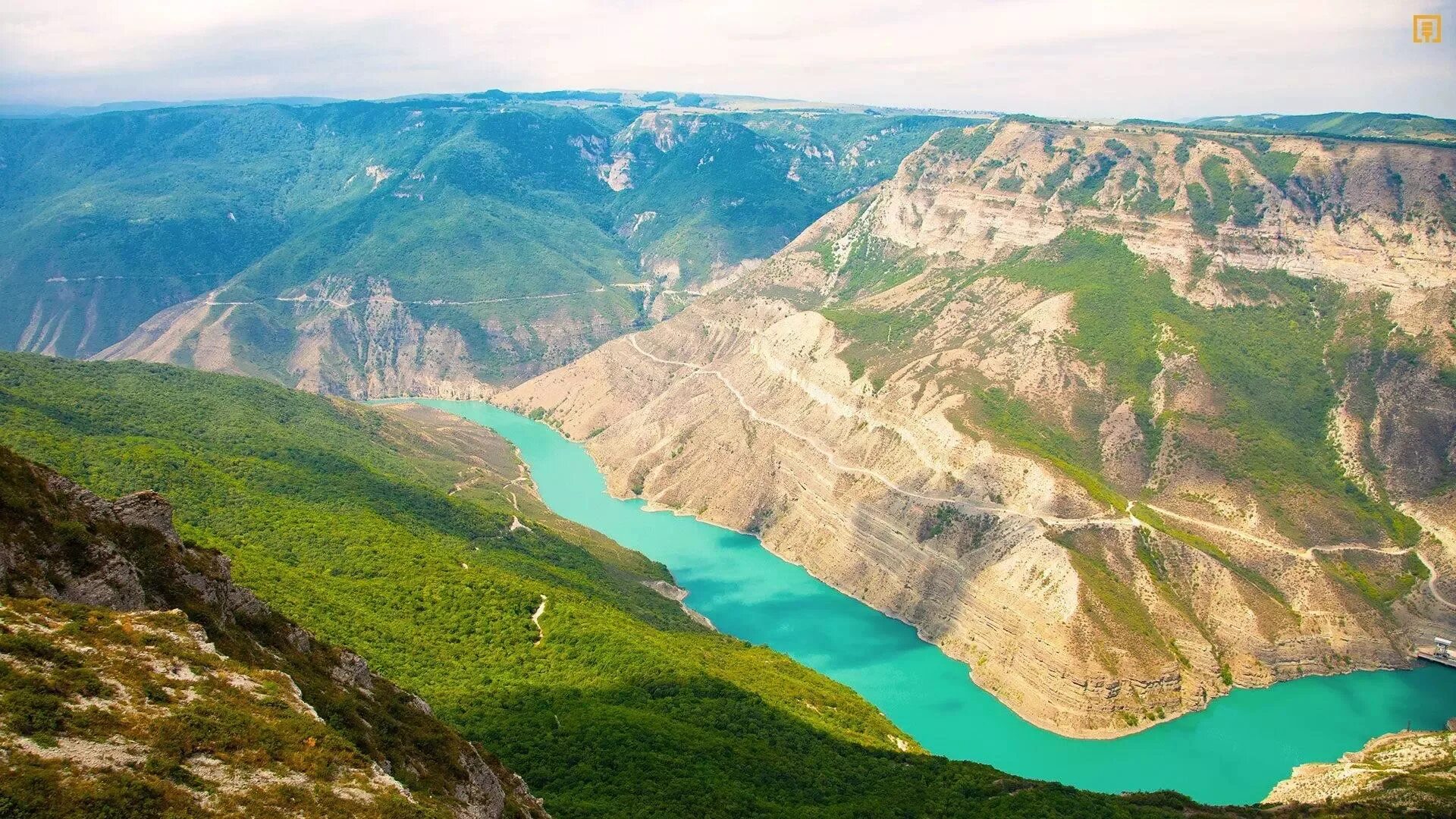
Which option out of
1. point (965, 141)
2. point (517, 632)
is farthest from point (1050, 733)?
point (965, 141)

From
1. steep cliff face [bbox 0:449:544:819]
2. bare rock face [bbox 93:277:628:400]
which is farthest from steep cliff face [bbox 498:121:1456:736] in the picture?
steep cliff face [bbox 0:449:544:819]

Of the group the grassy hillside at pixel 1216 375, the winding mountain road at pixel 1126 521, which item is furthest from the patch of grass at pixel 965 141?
the winding mountain road at pixel 1126 521

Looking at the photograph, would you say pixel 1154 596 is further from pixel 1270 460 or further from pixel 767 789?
pixel 767 789

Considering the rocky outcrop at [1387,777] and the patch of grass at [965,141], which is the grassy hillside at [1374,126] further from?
the rocky outcrop at [1387,777]

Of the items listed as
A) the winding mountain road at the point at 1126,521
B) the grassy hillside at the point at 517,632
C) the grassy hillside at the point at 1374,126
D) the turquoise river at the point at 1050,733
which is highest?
the grassy hillside at the point at 1374,126

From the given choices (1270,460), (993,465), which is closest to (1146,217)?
(1270,460)

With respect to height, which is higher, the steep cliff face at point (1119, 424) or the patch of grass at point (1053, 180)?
the patch of grass at point (1053, 180)
